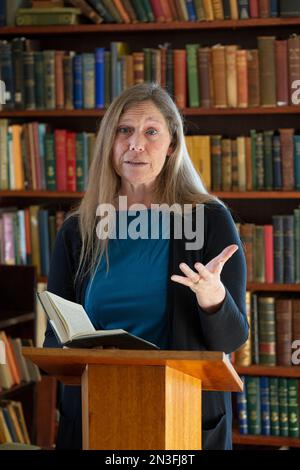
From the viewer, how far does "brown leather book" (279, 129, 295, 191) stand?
3418 millimetres

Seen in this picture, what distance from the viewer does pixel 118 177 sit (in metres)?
2.14

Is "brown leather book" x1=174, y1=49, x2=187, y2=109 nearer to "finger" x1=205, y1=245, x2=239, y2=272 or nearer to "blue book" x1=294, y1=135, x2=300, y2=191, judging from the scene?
"blue book" x1=294, y1=135, x2=300, y2=191

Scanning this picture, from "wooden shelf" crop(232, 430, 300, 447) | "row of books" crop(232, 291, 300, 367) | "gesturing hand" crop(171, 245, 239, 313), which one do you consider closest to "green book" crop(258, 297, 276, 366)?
"row of books" crop(232, 291, 300, 367)

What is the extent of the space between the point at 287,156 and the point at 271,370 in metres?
0.86

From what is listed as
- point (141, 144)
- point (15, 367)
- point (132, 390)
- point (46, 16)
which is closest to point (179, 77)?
point (46, 16)

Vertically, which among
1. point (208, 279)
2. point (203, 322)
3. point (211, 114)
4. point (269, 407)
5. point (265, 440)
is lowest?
point (265, 440)

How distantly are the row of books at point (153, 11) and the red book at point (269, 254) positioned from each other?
2.80 feet

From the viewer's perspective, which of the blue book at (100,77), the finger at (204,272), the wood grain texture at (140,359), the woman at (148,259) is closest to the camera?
the wood grain texture at (140,359)

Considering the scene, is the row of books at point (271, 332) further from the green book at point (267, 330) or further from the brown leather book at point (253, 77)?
the brown leather book at point (253, 77)

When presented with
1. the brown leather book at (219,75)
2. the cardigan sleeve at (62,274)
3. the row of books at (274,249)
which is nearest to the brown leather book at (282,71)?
the brown leather book at (219,75)

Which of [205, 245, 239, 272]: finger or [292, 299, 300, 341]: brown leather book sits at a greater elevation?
[205, 245, 239, 272]: finger

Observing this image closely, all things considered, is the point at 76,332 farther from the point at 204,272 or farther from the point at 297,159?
the point at 297,159

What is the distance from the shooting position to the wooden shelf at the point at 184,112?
→ 3438 millimetres

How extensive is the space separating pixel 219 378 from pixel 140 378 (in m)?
0.21
